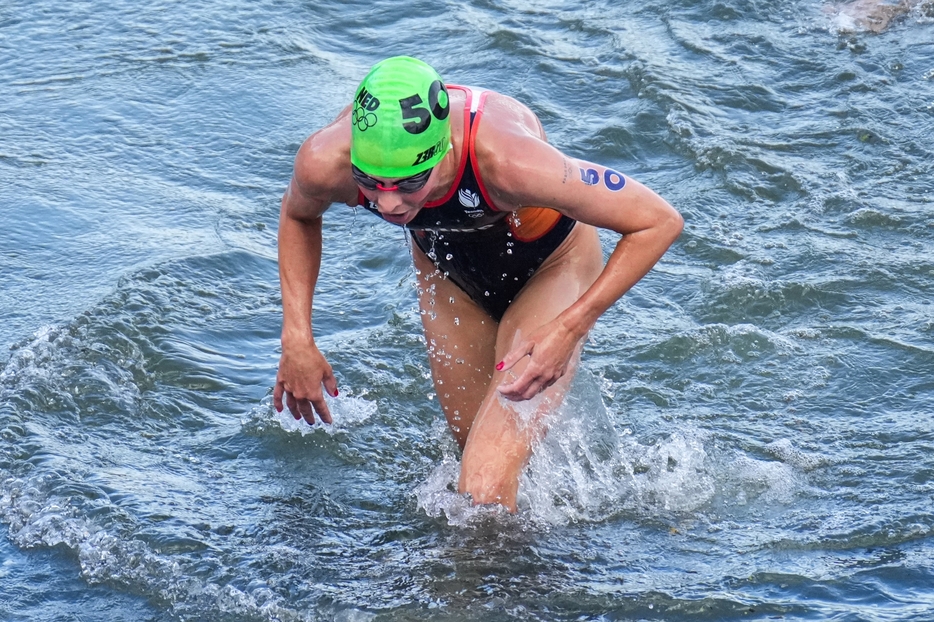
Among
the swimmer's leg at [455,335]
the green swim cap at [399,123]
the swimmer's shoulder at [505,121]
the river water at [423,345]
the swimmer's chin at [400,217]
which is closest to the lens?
the green swim cap at [399,123]

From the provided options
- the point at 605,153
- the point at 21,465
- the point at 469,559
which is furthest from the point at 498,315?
the point at 605,153

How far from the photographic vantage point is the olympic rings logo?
Result: 398 centimetres

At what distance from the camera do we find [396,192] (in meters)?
4.04

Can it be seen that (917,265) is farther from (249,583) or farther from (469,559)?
(249,583)

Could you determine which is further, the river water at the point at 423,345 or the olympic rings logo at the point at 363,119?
the river water at the point at 423,345

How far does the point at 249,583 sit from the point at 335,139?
67.9 inches

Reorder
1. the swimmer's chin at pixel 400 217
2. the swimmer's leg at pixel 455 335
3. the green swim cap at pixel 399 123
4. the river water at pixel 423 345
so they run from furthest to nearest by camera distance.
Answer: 1. the swimmer's leg at pixel 455 335
2. the river water at pixel 423 345
3. the swimmer's chin at pixel 400 217
4. the green swim cap at pixel 399 123

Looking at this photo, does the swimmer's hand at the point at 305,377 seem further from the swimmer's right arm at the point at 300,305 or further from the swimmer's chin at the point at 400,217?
the swimmer's chin at the point at 400,217

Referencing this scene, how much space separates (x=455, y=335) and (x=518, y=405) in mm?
619

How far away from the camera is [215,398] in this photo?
6.10m

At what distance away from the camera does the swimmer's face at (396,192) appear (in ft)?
13.2

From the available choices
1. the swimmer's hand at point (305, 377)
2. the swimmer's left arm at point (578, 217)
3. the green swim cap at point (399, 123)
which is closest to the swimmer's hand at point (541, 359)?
the swimmer's left arm at point (578, 217)

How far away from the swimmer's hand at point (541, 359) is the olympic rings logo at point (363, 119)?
3.07 ft

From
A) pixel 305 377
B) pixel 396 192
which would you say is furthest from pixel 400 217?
pixel 305 377
